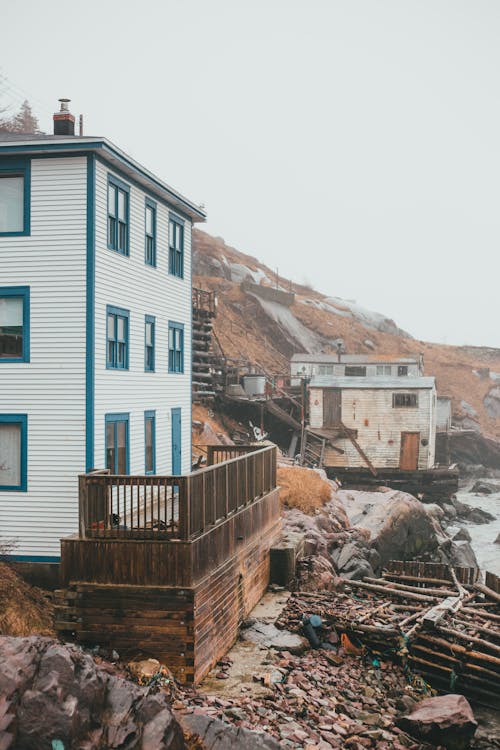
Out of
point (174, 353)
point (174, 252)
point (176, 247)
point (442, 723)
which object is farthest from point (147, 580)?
point (176, 247)

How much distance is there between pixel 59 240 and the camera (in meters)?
19.2

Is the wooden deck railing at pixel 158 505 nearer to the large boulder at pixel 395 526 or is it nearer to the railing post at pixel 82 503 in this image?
the railing post at pixel 82 503

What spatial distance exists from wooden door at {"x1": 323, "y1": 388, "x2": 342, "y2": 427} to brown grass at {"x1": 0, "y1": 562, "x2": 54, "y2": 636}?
35.9 metres

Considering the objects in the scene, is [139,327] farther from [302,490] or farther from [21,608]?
[302,490]

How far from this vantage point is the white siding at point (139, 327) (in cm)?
1950

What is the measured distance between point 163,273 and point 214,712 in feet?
49.5

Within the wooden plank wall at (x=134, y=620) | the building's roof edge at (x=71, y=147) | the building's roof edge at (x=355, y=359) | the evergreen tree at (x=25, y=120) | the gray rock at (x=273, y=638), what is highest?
the evergreen tree at (x=25, y=120)

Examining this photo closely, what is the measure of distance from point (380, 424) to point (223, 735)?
42245 millimetres

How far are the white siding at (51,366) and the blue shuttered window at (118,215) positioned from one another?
134 cm

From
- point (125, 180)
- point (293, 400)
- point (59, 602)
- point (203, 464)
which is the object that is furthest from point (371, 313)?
point (59, 602)

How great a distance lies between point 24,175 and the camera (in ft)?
63.8

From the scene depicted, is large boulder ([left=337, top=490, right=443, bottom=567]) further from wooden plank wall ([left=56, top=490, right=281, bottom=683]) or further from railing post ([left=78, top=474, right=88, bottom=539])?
railing post ([left=78, top=474, right=88, bottom=539])

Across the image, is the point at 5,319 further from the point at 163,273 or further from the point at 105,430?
the point at 163,273

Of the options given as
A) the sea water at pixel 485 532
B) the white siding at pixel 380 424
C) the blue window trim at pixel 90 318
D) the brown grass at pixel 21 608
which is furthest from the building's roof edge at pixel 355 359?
the brown grass at pixel 21 608
